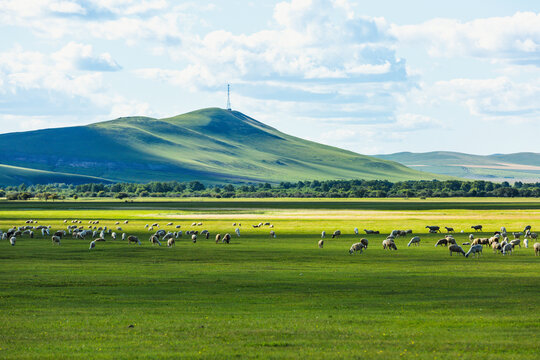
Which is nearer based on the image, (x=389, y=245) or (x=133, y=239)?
(x=389, y=245)

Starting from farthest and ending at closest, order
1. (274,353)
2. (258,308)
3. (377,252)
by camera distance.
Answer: (377,252) < (258,308) < (274,353)

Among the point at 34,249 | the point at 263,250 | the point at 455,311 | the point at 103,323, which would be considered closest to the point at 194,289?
the point at 103,323

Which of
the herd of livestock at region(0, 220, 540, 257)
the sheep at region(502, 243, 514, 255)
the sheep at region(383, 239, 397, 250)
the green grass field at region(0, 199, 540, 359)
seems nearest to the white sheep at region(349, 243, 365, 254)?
the herd of livestock at region(0, 220, 540, 257)

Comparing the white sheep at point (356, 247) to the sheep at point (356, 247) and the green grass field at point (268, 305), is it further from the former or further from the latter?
the green grass field at point (268, 305)

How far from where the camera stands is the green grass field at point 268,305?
19.9 metres

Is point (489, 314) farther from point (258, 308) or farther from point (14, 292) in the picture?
point (14, 292)

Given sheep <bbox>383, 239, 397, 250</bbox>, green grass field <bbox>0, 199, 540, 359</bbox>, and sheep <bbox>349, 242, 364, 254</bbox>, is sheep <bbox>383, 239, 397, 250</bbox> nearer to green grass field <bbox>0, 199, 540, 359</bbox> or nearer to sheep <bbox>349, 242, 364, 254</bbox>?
green grass field <bbox>0, 199, 540, 359</bbox>

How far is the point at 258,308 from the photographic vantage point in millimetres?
26562

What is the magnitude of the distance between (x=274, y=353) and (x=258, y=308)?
24.2 ft

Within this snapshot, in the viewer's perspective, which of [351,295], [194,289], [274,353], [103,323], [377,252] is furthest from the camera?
[377,252]

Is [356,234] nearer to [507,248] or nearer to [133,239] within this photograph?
[133,239]

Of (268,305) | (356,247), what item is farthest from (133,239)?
(268,305)

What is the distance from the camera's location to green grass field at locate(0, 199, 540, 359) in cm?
1988

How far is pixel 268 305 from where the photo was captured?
2725 cm
